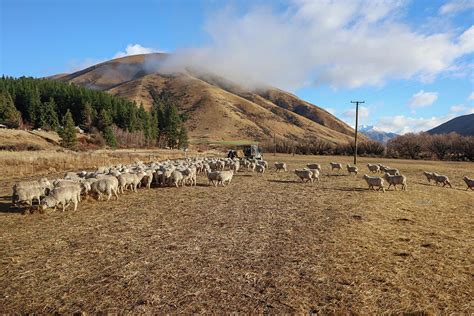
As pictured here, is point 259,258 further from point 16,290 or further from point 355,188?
point 355,188

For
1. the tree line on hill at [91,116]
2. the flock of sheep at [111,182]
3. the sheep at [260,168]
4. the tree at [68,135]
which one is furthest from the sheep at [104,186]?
the tree line on hill at [91,116]

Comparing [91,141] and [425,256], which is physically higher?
[91,141]

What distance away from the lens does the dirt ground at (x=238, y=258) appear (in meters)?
7.23

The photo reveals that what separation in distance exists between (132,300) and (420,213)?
13475 millimetres

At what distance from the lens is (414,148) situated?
258 feet

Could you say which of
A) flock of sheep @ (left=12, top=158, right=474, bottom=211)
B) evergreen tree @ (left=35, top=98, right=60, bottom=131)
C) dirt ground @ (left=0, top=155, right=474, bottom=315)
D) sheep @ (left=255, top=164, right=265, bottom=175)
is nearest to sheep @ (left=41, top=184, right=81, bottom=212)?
flock of sheep @ (left=12, top=158, right=474, bottom=211)

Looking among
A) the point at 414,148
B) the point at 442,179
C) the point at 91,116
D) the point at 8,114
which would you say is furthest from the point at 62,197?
the point at 91,116

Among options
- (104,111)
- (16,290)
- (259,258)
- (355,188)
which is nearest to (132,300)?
(16,290)

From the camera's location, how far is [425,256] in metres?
9.88

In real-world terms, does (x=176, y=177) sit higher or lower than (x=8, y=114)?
lower

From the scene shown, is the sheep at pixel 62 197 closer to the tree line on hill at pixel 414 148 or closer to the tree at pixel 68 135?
the tree at pixel 68 135

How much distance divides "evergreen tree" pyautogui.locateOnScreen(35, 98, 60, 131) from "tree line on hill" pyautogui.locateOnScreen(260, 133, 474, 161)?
61123mm

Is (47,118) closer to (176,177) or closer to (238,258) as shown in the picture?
(176,177)

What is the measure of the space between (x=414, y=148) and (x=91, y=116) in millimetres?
80480
